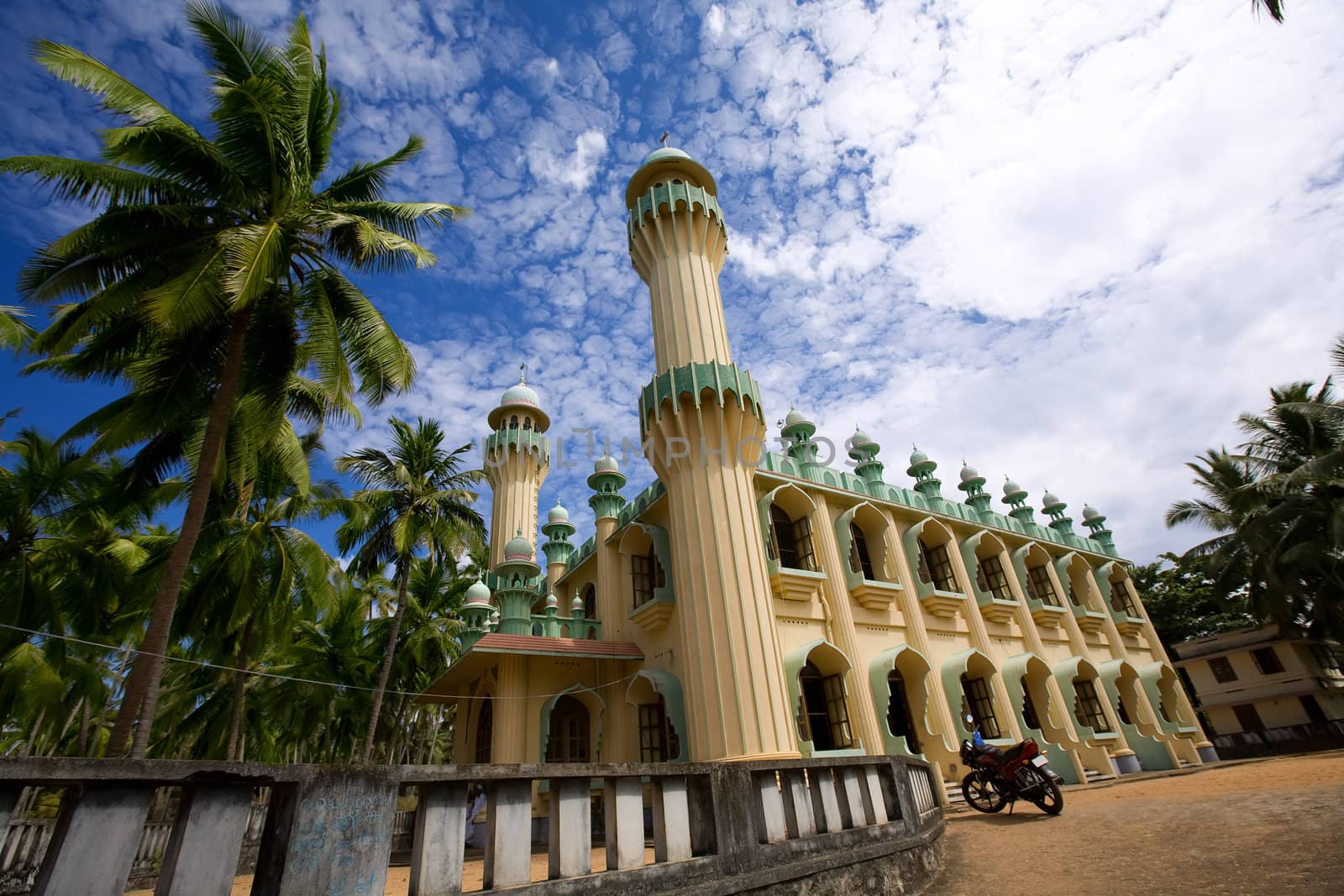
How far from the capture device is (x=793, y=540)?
52.8ft

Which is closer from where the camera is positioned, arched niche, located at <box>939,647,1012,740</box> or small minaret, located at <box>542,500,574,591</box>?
arched niche, located at <box>939,647,1012,740</box>

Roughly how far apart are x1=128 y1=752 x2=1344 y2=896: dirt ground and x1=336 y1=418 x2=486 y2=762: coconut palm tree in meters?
9.37

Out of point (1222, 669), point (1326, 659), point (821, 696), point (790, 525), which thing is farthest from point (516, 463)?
point (1326, 659)

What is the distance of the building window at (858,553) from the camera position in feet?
52.5

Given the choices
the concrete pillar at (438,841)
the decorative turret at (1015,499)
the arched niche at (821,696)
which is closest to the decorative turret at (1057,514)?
the decorative turret at (1015,499)

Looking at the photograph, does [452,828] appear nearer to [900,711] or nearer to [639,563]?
[639,563]

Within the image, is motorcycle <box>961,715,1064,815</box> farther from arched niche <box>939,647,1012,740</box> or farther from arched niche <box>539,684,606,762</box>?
arched niche <box>539,684,606,762</box>

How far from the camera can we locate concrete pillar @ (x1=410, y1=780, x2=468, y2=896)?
112 inches

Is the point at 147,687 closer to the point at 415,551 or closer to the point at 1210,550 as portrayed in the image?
the point at 415,551

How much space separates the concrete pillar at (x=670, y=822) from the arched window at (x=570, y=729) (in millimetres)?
12779

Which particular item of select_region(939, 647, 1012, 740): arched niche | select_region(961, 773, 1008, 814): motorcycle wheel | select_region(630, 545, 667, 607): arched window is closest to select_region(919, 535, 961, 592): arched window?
select_region(939, 647, 1012, 740): arched niche

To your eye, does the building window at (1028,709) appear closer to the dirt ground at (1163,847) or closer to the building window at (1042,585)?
the building window at (1042,585)

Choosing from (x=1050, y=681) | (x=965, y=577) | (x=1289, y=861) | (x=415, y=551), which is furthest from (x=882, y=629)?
(x=415, y=551)

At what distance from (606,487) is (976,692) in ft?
35.7
